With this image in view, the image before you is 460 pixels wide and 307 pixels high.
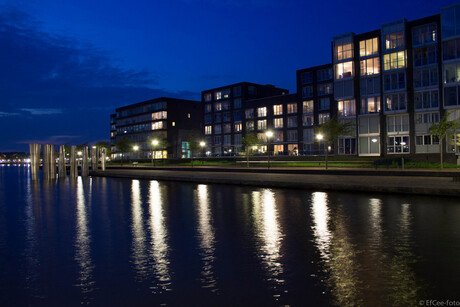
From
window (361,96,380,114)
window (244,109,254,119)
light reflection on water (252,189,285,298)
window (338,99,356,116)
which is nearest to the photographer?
light reflection on water (252,189,285,298)

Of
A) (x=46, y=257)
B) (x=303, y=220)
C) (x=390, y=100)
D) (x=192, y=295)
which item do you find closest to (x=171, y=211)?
(x=303, y=220)

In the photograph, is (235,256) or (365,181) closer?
(235,256)

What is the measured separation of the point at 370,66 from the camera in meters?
56.9

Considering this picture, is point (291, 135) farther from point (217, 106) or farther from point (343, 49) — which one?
point (217, 106)

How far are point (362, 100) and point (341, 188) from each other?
131 ft

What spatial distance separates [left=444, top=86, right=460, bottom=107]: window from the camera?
158ft

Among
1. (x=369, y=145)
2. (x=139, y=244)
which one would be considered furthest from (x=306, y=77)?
(x=139, y=244)

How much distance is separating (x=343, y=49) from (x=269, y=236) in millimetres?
54883

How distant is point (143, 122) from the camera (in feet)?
405

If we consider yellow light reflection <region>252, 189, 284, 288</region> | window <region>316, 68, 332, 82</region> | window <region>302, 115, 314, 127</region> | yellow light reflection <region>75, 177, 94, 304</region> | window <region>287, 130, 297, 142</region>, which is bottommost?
yellow light reflection <region>252, 189, 284, 288</region>

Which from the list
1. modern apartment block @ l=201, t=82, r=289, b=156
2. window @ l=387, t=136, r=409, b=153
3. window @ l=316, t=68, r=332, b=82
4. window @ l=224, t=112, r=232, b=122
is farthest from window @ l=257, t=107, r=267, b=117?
window @ l=387, t=136, r=409, b=153

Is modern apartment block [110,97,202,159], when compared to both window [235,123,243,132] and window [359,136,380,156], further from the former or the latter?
window [359,136,380,156]

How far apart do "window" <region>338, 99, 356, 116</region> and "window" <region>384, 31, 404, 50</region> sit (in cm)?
891

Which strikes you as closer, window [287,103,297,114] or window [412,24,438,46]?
window [412,24,438,46]
